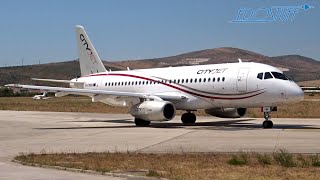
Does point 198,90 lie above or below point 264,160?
above

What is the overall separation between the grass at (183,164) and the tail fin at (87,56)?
25.3 m

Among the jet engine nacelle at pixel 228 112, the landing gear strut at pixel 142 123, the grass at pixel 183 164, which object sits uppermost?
the jet engine nacelle at pixel 228 112

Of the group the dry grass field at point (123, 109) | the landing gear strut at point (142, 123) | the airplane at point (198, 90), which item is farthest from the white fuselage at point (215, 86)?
the dry grass field at point (123, 109)

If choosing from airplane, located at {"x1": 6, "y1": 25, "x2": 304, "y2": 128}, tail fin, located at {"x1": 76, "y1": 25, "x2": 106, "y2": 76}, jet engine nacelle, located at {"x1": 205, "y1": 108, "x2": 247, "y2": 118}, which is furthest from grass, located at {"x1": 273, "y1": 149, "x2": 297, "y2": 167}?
tail fin, located at {"x1": 76, "y1": 25, "x2": 106, "y2": 76}

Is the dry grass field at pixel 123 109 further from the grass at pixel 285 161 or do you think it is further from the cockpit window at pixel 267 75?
the grass at pixel 285 161

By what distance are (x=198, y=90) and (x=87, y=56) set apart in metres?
13.2

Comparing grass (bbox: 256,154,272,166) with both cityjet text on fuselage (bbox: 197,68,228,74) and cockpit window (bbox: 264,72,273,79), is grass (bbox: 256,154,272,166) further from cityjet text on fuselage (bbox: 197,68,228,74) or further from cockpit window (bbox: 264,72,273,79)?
cityjet text on fuselage (bbox: 197,68,228,74)

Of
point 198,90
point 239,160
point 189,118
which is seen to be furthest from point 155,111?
point 239,160

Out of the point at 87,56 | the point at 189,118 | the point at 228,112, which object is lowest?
the point at 189,118

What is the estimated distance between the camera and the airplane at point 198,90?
29875 millimetres

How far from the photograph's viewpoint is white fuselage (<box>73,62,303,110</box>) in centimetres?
2966

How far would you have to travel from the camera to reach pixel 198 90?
107 ft

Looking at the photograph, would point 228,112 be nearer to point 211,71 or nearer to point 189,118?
point 189,118

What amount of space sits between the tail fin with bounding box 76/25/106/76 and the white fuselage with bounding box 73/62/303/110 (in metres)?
4.71
